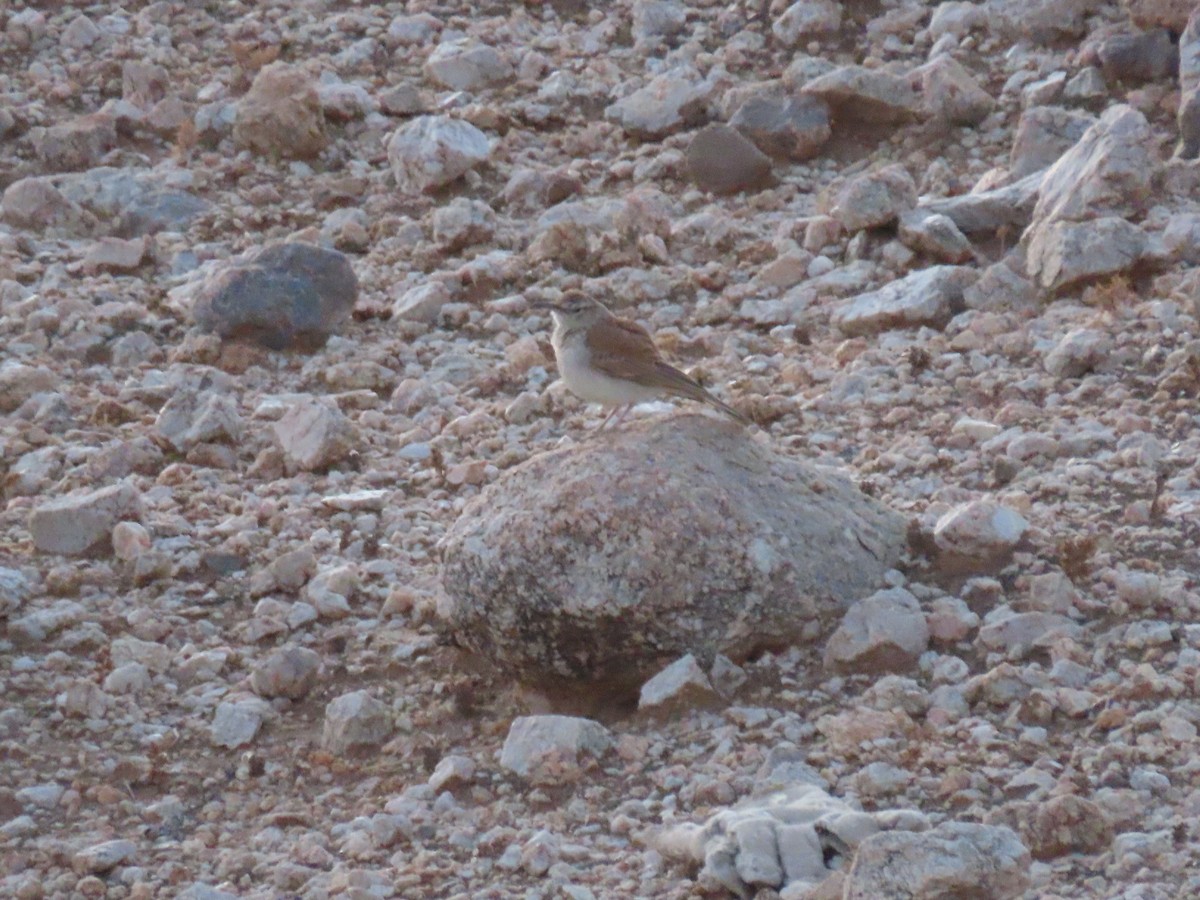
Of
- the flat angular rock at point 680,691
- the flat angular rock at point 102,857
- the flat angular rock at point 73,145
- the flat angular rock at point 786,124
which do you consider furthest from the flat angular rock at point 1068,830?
the flat angular rock at point 73,145

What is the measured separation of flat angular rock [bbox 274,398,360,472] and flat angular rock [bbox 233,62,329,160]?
3479 mm

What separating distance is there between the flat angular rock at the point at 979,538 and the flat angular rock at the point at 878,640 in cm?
43

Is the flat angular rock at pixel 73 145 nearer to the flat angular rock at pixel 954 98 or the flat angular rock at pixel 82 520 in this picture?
the flat angular rock at pixel 82 520

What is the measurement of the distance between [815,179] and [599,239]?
1427 millimetres

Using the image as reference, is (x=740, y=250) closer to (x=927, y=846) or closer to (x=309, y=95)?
(x=309, y=95)

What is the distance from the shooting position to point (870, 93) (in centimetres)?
1066

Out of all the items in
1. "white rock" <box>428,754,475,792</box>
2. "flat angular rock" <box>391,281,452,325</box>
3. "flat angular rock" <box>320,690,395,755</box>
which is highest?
"white rock" <box>428,754,475,792</box>

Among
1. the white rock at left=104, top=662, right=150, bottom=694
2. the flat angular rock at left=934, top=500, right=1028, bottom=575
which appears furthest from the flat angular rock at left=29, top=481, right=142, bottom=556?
the flat angular rock at left=934, top=500, right=1028, bottom=575

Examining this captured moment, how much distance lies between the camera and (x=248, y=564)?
7477mm

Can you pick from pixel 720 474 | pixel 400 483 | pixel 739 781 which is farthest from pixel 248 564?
pixel 739 781

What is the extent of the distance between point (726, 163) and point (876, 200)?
4.45 ft

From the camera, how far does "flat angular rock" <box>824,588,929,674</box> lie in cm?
600

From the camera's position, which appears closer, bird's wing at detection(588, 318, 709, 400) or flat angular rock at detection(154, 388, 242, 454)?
bird's wing at detection(588, 318, 709, 400)

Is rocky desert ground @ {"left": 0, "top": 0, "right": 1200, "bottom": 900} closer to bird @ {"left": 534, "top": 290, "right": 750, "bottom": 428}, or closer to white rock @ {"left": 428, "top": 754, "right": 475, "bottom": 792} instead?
white rock @ {"left": 428, "top": 754, "right": 475, "bottom": 792}
